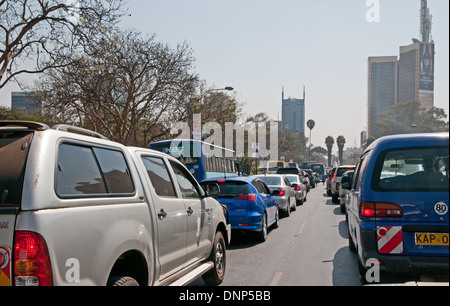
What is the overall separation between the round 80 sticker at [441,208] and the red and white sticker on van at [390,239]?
434 millimetres

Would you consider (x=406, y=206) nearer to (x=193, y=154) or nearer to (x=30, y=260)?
(x=30, y=260)

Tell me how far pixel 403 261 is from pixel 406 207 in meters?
0.60

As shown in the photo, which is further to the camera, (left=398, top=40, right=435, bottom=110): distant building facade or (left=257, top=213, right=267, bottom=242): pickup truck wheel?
(left=398, top=40, right=435, bottom=110): distant building facade

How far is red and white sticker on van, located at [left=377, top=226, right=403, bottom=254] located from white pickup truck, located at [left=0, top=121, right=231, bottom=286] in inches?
87.6

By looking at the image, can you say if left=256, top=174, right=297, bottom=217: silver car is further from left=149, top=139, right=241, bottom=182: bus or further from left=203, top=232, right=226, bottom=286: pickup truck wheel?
→ left=203, top=232, right=226, bottom=286: pickup truck wheel

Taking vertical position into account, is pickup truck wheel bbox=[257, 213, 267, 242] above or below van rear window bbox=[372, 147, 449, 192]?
below

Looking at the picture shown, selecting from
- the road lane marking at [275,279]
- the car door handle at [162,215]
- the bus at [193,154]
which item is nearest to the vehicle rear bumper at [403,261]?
the road lane marking at [275,279]

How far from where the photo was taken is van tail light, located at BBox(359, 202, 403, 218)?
4863mm

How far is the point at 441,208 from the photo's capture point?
4660mm

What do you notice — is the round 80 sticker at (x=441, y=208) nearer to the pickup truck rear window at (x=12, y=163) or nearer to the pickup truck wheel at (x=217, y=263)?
the pickup truck wheel at (x=217, y=263)

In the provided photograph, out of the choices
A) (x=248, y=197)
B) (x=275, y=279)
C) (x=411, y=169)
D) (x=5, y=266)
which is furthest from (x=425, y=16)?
(x=5, y=266)

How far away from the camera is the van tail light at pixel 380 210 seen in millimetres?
4863

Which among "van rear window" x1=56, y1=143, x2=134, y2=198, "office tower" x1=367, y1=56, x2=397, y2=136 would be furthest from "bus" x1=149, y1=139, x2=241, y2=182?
"office tower" x1=367, y1=56, x2=397, y2=136

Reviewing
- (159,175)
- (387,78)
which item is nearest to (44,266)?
(159,175)
